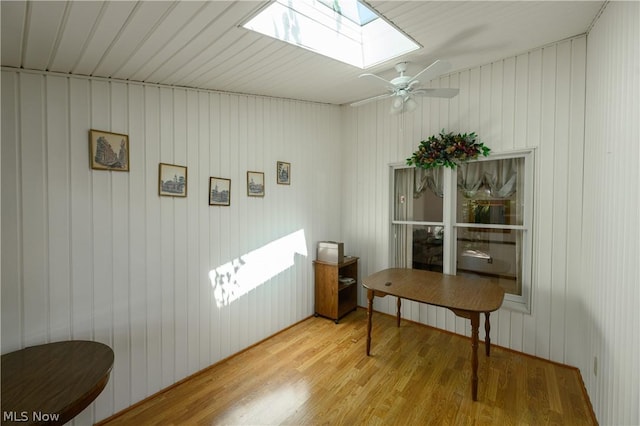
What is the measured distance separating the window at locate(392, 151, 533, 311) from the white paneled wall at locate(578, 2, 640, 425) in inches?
22.0

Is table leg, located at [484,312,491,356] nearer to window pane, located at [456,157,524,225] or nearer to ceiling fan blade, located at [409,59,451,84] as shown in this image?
window pane, located at [456,157,524,225]

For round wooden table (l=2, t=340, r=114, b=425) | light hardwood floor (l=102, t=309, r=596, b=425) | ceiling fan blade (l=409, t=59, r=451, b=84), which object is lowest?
light hardwood floor (l=102, t=309, r=596, b=425)

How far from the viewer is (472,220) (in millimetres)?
3141

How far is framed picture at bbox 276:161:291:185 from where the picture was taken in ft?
10.8

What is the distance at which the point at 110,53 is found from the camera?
5.58ft

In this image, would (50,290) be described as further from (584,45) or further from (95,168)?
(584,45)

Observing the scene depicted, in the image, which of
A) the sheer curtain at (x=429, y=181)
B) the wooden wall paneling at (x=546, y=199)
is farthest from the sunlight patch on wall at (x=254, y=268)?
the wooden wall paneling at (x=546, y=199)

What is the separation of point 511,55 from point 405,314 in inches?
122

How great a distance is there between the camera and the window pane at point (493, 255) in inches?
115

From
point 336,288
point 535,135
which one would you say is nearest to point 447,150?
point 535,135

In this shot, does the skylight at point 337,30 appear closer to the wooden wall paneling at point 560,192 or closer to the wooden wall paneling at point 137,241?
the wooden wall paneling at point 137,241

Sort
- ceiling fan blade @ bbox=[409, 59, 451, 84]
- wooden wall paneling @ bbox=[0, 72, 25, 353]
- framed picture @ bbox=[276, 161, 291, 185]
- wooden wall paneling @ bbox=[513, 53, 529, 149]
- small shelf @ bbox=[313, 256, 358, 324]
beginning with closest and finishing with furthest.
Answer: wooden wall paneling @ bbox=[0, 72, 25, 353]
ceiling fan blade @ bbox=[409, 59, 451, 84]
wooden wall paneling @ bbox=[513, 53, 529, 149]
framed picture @ bbox=[276, 161, 291, 185]
small shelf @ bbox=[313, 256, 358, 324]

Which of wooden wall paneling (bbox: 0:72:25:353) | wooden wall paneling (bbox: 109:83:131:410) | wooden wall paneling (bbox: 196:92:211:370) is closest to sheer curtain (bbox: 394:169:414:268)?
wooden wall paneling (bbox: 196:92:211:370)

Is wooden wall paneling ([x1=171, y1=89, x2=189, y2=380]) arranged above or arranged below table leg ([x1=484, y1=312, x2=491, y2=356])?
above
